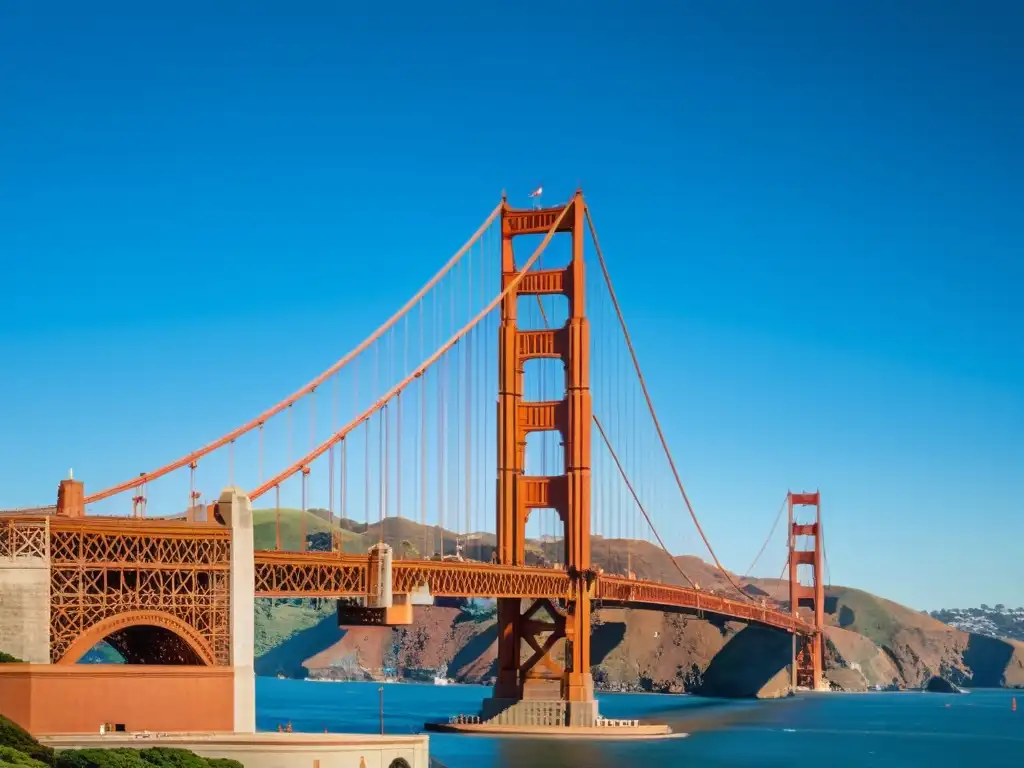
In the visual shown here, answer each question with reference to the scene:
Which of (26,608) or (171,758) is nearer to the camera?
(171,758)

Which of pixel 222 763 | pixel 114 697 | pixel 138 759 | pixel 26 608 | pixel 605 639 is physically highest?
pixel 26 608

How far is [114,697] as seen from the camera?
49.0m

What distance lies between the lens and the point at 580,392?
82.8 m

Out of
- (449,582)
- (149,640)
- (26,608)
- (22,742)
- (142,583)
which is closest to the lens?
(22,742)

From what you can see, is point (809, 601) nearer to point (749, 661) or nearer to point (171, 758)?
point (749, 661)

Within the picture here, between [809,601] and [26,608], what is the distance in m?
141

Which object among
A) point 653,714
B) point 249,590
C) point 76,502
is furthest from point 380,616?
point 653,714

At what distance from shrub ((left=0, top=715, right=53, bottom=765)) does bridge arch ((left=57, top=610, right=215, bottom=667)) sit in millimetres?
5034

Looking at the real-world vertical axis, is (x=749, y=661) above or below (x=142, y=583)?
below

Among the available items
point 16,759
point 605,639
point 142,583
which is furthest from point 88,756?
point 605,639

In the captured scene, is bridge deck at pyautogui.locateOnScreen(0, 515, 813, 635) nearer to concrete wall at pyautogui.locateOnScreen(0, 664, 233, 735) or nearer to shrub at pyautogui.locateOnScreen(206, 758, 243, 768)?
concrete wall at pyautogui.locateOnScreen(0, 664, 233, 735)

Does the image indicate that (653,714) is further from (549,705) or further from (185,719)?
(185,719)

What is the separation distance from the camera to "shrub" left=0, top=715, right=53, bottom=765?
140 feet

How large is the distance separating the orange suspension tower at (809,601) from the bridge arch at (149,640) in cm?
10664
